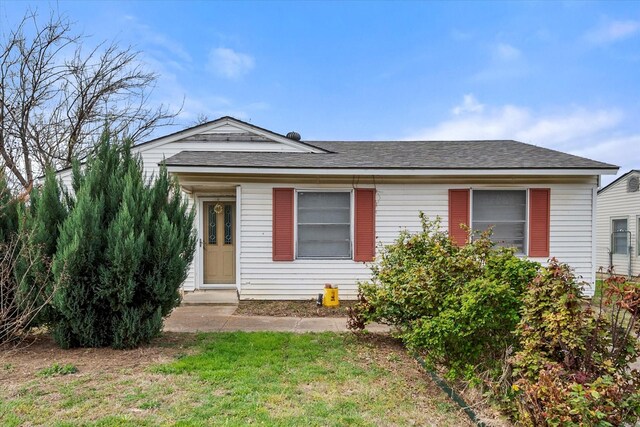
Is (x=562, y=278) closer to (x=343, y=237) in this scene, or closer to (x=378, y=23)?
(x=343, y=237)

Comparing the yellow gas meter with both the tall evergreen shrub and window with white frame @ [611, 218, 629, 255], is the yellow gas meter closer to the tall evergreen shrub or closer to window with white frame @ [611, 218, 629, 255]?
the tall evergreen shrub

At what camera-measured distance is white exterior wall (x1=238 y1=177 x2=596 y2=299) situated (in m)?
7.64

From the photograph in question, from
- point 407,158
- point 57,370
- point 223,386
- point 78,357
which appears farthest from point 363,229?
point 57,370

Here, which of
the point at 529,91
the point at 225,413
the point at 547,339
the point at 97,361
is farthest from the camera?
the point at 529,91

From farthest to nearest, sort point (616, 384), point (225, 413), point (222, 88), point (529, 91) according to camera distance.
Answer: point (222, 88)
point (529, 91)
point (225, 413)
point (616, 384)

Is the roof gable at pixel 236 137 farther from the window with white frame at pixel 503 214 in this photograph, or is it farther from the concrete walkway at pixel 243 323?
the concrete walkway at pixel 243 323

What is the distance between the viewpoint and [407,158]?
820cm

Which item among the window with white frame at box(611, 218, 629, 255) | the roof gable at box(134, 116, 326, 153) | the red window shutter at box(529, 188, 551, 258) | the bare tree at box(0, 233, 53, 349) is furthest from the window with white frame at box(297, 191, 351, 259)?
the window with white frame at box(611, 218, 629, 255)

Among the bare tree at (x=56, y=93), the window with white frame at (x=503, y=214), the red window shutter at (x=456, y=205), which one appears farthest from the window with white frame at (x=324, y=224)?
the bare tree at (x=56, y=93)

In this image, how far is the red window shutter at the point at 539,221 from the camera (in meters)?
7.66

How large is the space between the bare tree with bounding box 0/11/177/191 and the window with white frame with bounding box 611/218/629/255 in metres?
18.9

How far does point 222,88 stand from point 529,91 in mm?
12079

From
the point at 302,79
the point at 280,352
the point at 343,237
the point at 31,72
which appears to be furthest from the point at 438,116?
the point at 31,72

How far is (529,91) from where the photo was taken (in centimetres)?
1220
